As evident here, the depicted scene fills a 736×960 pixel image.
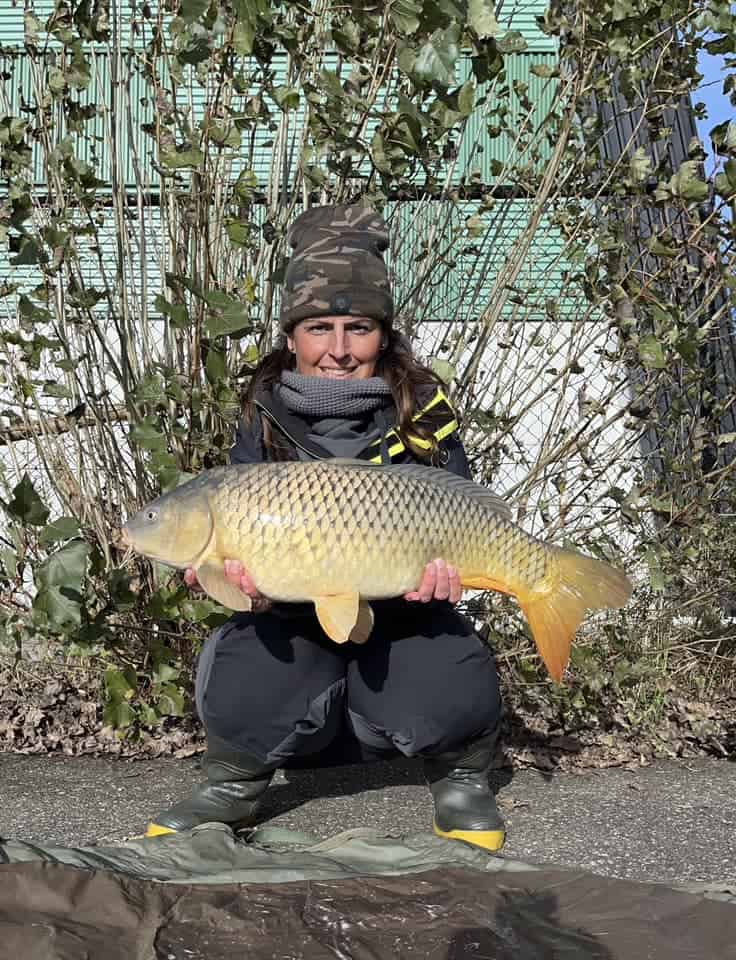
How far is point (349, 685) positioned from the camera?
9.77 feet

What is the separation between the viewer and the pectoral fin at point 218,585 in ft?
8.22

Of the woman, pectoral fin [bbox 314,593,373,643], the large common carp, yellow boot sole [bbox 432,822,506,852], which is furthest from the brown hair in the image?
yellow boot sole [bbox 432,822,506,852]

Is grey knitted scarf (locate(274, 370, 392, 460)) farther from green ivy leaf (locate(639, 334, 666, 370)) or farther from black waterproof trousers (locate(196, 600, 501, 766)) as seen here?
green ivy leaf (locate(639, 334, 666, 370))

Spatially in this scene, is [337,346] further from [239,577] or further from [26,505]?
[26,505]

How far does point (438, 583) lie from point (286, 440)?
0.70 metres

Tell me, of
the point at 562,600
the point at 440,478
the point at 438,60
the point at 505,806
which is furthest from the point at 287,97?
the point at 505,806

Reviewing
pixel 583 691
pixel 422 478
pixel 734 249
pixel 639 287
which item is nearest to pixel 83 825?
pixel 422 478

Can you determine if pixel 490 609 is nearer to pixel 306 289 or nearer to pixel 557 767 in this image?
pixel 557 767

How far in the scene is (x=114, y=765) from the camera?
3.68 m

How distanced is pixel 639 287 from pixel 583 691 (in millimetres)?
1337

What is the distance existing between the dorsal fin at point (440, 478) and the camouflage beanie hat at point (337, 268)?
537mm

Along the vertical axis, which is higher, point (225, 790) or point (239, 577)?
point (239, 577)

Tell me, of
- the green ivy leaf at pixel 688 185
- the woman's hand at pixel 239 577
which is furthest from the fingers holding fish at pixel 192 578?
the green ivy leaf at pixel 688 185

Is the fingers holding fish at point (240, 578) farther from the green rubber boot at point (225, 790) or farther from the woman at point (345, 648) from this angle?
the green rubber boot at point (225, 790)
